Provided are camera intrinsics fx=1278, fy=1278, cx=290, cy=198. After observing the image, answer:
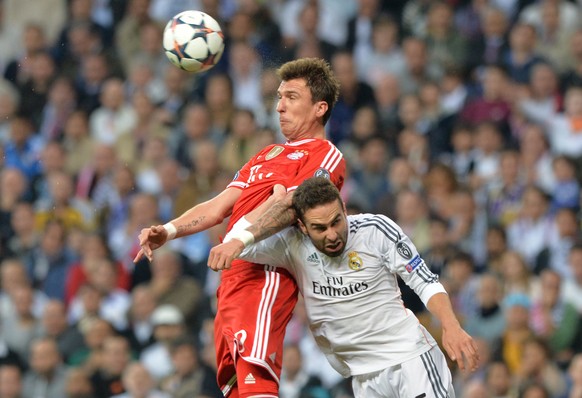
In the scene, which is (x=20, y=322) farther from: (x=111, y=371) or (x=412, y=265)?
(x=412, y=265)

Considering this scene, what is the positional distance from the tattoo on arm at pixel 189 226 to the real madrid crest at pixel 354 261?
92 cm

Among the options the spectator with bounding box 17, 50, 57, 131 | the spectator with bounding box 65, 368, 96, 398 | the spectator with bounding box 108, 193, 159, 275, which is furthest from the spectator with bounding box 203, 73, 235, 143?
the spectator with bounding box 65, 368, 96, 398

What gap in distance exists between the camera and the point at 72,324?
38.0 feet

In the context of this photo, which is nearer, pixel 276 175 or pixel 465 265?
pixel 276 175

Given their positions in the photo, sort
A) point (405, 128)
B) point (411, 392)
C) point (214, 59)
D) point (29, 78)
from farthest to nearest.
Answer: point (29, 78) → point (405, 128) → point (214, 59) → point (411, 392)

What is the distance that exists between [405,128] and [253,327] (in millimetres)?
5704

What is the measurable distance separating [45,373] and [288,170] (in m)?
4.73

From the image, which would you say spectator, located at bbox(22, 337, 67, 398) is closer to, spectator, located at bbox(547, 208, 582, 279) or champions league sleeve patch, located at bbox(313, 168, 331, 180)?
spectator, located at bbox(547, 208, 582, 279)

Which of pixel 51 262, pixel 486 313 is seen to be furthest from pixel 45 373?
pixel 486 313

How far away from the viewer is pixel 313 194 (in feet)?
21.7

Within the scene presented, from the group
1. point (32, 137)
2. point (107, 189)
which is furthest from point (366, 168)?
point (32, 137)

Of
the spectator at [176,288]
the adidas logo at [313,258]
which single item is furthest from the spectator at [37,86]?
the adidas logo at [313,258]

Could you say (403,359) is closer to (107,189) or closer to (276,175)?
(276,175)

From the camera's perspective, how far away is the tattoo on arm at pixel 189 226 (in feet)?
23.4
